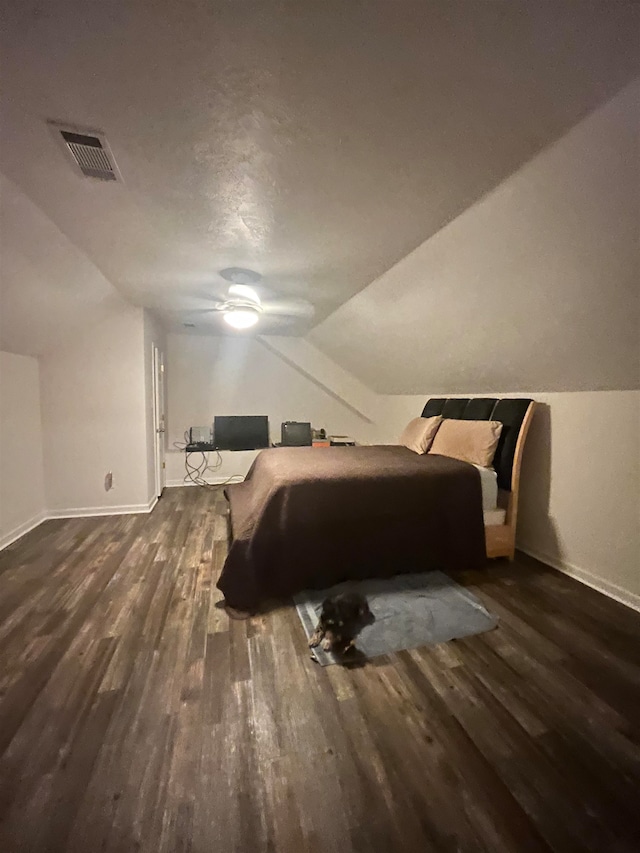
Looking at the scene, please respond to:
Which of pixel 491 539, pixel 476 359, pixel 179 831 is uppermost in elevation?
pixel 476 359

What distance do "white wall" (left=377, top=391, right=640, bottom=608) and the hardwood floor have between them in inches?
12.7

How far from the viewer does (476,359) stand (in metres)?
3.03

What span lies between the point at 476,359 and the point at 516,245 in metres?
1.28

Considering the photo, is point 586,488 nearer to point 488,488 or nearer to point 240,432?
point 488,488

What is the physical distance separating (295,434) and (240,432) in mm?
791

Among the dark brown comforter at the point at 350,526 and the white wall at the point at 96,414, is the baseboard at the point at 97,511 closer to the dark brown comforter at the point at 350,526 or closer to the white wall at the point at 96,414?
the white wall at the point at 96,414

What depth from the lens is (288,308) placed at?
366cm

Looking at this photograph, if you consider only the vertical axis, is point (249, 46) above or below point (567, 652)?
above

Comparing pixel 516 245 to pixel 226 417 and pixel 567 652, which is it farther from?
pixel 226 417

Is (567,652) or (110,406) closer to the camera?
(567,652)

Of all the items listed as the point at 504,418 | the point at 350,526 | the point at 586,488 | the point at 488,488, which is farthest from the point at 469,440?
the point at 350,526

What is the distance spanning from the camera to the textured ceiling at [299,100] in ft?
2.95

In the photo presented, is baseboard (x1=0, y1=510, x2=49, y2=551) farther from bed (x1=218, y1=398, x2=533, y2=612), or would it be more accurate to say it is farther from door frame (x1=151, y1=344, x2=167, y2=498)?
bed (x1=218, y1=398, x2=533, y2=612)

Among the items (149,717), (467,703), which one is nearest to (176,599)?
(149,717)
